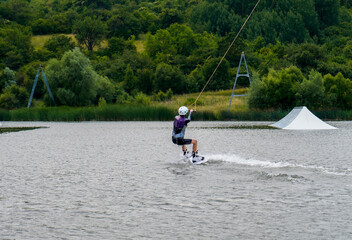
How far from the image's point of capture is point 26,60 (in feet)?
375

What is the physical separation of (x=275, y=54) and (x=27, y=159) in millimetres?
86010

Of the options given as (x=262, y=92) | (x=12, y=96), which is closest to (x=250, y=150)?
(x=262, y=92)

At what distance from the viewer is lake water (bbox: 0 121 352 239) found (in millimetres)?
10555

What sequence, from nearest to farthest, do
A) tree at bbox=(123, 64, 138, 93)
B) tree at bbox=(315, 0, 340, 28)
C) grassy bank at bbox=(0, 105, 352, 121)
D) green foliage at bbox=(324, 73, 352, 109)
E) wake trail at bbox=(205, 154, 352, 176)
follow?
wake trail at bbox=(205, 154, 352, 176)
grassy bank at bbox=(0, 105, 352, 121)
green foliage at bbox=(324, 73, 352, 109)
tree at bbox=(123, 64, 138, 93)
tree at bbox=(315, 0, 340, 28)

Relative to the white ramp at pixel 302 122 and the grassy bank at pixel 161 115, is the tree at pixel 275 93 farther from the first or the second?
the white ramp at pixel 302 122

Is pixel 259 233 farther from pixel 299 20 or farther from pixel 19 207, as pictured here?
pixel 299 20

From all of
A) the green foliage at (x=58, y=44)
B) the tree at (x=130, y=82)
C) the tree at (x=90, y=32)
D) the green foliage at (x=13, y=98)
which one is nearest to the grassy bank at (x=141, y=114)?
the green foliage at (x=13, y=98)

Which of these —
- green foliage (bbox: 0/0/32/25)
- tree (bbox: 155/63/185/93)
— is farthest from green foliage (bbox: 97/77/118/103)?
green foliage (bbox: 0/0/32/25)

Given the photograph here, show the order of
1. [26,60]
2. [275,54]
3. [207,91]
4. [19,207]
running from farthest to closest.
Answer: [26,60] < [275,54] < [207,91] < [19,207]

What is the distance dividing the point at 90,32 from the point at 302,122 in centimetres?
9345

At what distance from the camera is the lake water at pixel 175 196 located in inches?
416

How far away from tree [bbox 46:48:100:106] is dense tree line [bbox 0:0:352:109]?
144 mm

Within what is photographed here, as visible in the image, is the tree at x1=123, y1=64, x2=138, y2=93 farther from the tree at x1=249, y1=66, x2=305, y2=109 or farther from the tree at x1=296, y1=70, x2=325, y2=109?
the tree at x1=296, y1=70, x2=325, y2=109

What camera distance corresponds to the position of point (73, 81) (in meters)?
79.5
